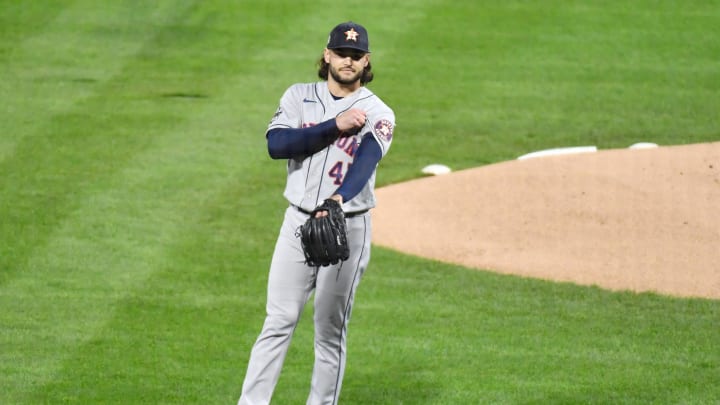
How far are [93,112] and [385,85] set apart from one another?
3.20 metres

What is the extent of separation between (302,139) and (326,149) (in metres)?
0.18

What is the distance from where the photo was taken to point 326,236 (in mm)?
5824

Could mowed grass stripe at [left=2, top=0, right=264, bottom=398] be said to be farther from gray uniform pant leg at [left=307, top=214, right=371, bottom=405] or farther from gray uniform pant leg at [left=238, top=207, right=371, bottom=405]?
gray uniform pant leg at [left=307, top=214, right=371, bottom=405]

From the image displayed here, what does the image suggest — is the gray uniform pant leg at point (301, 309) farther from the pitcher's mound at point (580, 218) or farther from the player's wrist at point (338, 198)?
the pitcher's mound at point (580, 218)

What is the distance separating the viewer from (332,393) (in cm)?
635

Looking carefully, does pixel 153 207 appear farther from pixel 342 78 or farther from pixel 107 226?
pixel 342 78

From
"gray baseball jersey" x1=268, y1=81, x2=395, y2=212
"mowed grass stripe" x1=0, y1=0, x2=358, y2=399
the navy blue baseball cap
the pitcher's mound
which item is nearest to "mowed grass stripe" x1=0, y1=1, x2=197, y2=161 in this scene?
"mowed grass stripe" x1=0, y1=0, x2=358, y2=399

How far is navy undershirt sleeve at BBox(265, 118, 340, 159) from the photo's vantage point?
19.8ft

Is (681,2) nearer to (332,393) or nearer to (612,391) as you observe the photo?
(612,391)

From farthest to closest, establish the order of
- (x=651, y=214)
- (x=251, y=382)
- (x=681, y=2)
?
(x=681, y=2) → (x=651, y=214) → (x=251, y=382)

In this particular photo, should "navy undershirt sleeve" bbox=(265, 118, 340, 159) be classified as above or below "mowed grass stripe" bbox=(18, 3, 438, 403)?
above

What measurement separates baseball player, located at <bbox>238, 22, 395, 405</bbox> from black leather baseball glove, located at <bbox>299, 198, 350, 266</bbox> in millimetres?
169

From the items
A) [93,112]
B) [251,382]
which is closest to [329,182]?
[251,382]

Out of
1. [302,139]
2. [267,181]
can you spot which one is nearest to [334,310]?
[302,139]
